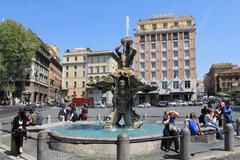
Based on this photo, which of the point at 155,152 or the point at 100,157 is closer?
the point at 100,157

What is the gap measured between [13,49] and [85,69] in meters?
43.6

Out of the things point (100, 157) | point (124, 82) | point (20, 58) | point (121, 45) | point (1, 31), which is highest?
point (1, 31)

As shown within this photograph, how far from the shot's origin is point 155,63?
8325 centimetres

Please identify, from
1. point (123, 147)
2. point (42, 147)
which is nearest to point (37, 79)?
point (42, 147)

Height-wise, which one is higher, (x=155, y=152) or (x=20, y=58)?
(x=20, y=58)

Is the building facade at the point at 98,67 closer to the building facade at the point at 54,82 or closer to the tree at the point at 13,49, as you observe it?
the building facade at the point at 54,82

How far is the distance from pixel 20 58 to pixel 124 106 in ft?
168

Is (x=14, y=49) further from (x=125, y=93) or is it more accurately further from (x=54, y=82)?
(x=54, y=82)

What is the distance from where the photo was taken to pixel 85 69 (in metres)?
103

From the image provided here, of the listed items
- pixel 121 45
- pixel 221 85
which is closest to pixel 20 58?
pixel 121 45

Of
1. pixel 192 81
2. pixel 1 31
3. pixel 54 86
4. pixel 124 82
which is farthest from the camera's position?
pixel 54 86

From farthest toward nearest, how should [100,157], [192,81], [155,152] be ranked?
[192,81] < [155,152] < [100,157]

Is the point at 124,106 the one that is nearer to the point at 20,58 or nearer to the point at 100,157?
the point at 100,157

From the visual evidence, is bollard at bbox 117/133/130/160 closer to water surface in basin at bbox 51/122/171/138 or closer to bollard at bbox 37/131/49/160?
bollard at bbox 37/131/49/160
